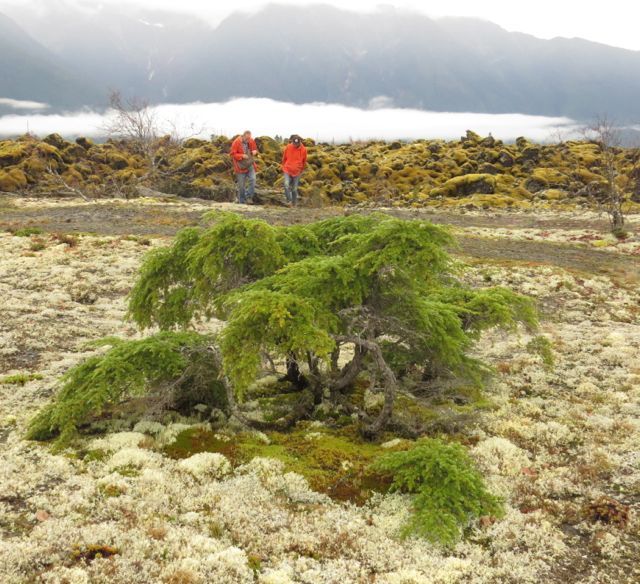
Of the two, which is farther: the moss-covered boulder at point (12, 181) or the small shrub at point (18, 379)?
the moss-covered boulder at point (12, 181)

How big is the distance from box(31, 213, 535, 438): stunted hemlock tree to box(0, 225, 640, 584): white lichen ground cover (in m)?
1.30

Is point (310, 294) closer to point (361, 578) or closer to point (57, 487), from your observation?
point (361, 578)

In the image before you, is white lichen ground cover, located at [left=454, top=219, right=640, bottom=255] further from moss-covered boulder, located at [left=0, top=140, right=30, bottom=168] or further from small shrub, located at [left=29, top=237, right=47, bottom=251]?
moss-covered boulder, located at [left=0, top=140, right=30, bottom=168]

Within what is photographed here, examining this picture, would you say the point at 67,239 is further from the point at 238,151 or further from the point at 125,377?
the point at 125,377

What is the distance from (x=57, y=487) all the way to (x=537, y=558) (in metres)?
7.09

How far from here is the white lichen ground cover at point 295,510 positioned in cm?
720

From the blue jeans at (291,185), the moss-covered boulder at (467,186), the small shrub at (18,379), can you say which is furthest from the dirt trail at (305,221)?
the small shrub at (18,379)

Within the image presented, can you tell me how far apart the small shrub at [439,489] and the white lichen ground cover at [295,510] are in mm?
231

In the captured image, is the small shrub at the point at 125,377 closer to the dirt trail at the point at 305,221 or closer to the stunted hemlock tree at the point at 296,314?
the stunted hemlock tree at the point at 296,314

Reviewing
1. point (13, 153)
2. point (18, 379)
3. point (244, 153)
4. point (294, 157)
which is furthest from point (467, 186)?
point (18, 379)

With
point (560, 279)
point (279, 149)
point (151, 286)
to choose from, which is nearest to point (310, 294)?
point (151, 286)

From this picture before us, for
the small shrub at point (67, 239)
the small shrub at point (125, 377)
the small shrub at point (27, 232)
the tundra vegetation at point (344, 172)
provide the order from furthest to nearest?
the tundra vegetation at point (344, 172) → the small shrub at point (27, 232) → the small shrub at point (67, 239) → the small shrub at point (125, 377)

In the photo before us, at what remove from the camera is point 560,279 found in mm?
24688

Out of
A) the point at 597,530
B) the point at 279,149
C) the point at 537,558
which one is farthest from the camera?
the point at 279,149
